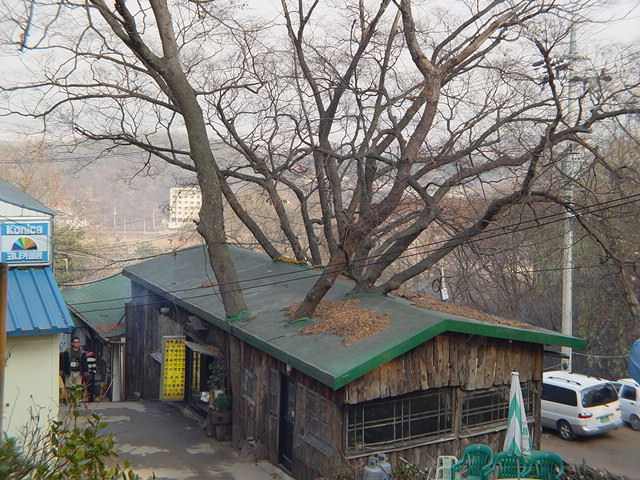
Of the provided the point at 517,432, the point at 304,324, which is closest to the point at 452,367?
the point at 517,432

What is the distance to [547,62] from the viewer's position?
469 inches

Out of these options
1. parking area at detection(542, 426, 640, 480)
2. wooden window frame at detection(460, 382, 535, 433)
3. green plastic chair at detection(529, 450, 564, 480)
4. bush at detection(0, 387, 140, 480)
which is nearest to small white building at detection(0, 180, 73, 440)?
bush at detection(0, 387, 140, 480)

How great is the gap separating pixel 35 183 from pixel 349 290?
40462 millimetres

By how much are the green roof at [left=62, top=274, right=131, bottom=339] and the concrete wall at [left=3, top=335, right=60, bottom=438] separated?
1383 cm

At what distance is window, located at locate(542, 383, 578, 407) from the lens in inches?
737

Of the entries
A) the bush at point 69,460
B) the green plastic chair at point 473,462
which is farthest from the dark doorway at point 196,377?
the bush at point 69,460

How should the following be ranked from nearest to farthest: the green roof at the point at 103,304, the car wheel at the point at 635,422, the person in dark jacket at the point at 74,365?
the car wheel at the point at 635,422, the person in dark jacket at the point at 74,365, the green roof at the point at 103,304

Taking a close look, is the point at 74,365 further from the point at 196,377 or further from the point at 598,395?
the point at 598,395

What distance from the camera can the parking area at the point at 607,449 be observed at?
16.3 meters

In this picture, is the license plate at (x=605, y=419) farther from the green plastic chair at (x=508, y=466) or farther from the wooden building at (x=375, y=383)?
the green plastic chair at (x=508, y=466)

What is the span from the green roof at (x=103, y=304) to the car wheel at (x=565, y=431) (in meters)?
15.0

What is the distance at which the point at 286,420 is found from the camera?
13.1 meters

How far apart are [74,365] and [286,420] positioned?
10302mm

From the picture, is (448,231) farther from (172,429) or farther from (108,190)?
(108,190)
